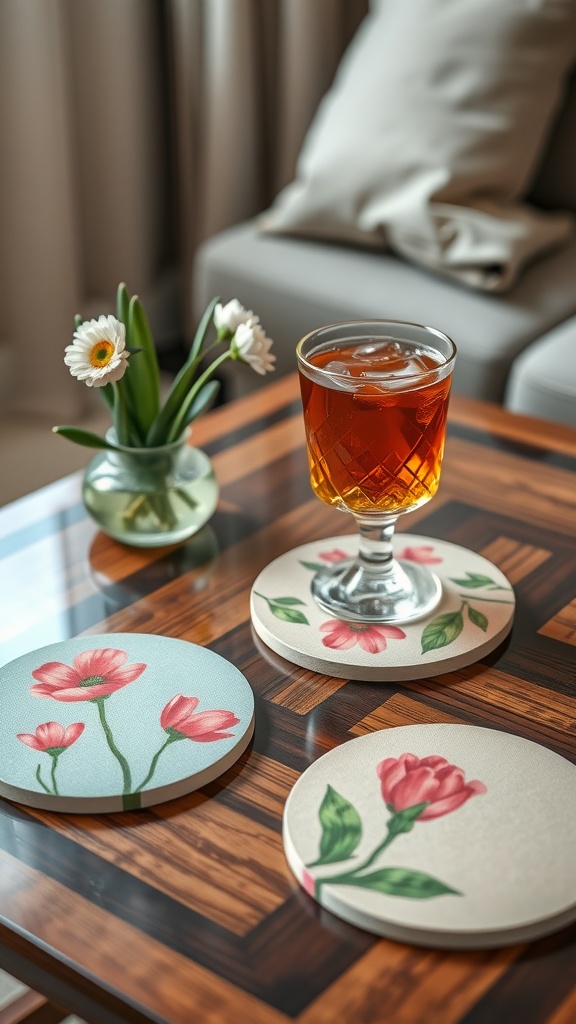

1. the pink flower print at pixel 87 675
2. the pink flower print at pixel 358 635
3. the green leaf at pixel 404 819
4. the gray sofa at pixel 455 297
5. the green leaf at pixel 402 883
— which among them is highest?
the green leaf at pixel 402 883

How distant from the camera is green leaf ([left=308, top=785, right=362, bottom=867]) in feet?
2.15

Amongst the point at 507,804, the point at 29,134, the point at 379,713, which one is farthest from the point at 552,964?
the point at 29,134

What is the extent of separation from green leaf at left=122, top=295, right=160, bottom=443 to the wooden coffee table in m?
0.12

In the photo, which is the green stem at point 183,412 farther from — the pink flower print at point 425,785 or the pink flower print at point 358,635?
the pink flower print at point 425,785

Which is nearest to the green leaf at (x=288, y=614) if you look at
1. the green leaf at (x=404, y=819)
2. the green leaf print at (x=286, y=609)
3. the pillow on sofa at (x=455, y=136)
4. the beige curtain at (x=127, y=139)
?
the green leaf print at (x=286, y=609)

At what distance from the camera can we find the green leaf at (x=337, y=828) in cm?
65

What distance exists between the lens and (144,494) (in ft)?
3.34

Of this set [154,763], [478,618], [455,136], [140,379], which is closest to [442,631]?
[478,618]

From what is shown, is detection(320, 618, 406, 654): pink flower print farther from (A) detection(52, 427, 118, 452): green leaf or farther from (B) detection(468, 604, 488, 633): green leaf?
(A) detection(52, 427, 118, 452): green leaf

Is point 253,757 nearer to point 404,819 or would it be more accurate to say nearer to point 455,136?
point 404,819

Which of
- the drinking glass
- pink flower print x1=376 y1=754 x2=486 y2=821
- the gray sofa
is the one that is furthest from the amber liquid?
the gray sofa

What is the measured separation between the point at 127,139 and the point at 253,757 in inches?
81.3

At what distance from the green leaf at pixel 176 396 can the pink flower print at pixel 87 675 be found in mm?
245

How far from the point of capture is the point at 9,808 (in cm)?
72
